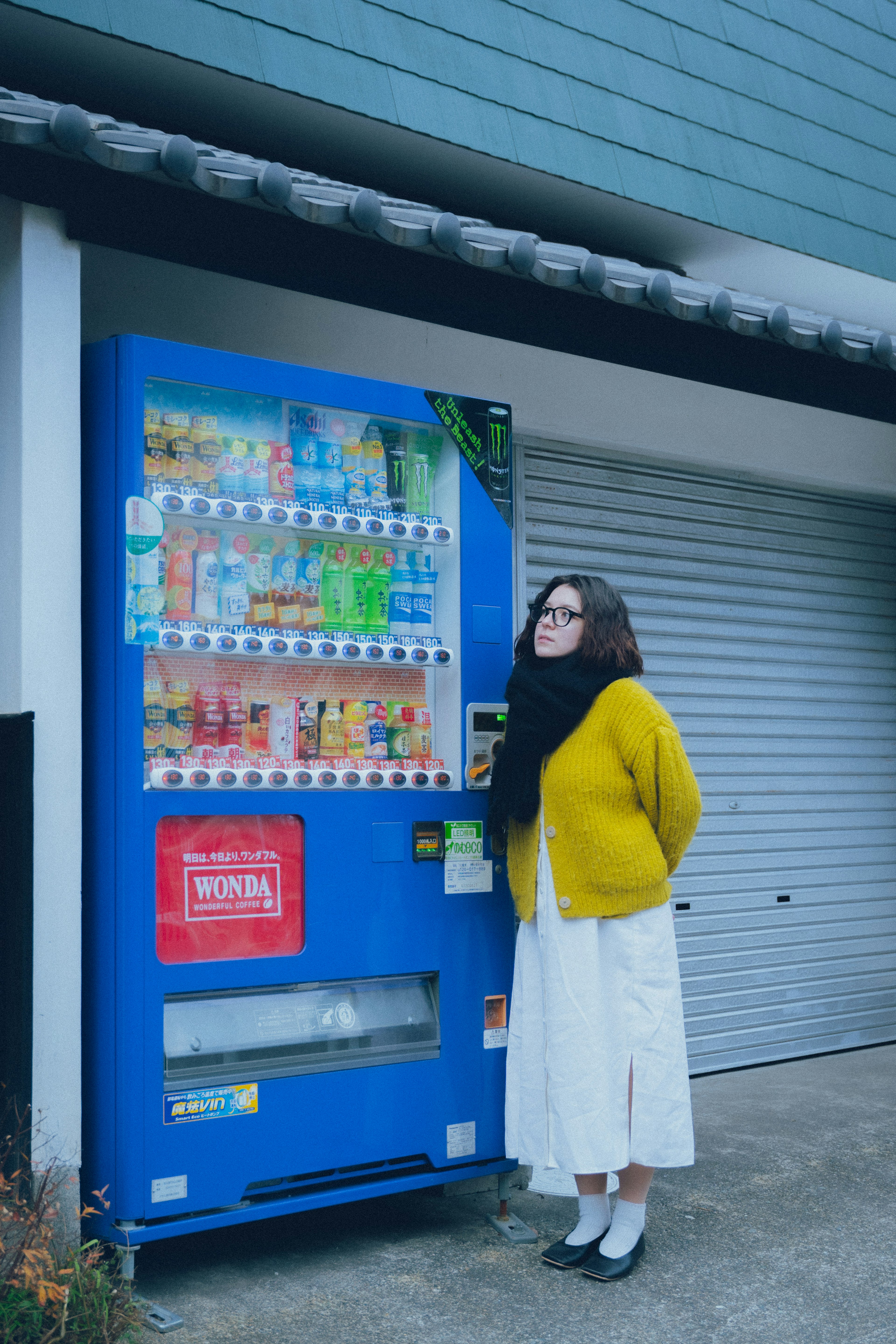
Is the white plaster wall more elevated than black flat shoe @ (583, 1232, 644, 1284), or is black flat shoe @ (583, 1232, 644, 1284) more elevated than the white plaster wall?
the white plaster wall

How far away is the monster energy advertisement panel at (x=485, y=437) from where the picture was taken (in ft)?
11.8

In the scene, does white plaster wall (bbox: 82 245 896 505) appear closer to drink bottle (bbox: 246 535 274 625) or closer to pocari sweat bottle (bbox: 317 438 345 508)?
pocari sweat bottle (bbox: 317 438 345 508)

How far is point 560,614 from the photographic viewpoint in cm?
346

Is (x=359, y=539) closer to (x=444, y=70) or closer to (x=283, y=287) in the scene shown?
(x=283, y=287)

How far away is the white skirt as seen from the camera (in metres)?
3.21

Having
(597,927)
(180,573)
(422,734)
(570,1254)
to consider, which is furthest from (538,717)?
(570,1254)

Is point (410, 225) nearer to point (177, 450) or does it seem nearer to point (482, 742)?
point (177, 450)

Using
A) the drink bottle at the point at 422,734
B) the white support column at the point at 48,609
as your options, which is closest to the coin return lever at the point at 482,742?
the drink bottle at the point at 422,734

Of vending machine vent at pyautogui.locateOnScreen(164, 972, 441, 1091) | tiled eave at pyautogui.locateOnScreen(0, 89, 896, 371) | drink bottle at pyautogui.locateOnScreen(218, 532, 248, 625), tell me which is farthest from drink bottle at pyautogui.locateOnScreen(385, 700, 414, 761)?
tiled eave at pyautogui.locateOnScreen(0, 89, 896, 371)

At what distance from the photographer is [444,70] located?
4.41 metres

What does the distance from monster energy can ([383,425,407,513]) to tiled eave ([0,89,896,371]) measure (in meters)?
0.52

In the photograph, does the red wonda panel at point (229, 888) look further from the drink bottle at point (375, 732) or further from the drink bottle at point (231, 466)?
the drink bottle at point (231, 466)

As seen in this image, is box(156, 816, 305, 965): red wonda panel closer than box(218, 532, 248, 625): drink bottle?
Yes

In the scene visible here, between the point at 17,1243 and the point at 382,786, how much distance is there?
142 cm
